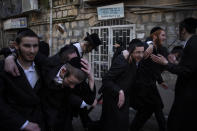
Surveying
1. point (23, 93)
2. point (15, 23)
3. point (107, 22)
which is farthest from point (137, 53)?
point (15, 23)

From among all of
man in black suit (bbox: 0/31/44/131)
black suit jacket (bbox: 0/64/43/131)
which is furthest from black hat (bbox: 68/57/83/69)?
black suit jacket (bbox: 0/64/43/131)

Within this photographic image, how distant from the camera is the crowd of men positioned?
73.5 inches

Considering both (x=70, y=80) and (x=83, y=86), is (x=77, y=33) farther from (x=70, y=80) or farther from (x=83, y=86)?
(x=70, y=80)

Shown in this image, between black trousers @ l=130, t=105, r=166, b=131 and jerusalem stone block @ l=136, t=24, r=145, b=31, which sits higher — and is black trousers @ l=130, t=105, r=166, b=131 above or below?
below

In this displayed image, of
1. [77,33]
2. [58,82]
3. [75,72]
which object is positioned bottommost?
[58,82]

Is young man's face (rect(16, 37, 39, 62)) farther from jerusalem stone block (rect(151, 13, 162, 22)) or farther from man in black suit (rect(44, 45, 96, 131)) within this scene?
jerusalem stone block (rect(151, 13, 162, 22))

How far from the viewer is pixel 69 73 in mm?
2094

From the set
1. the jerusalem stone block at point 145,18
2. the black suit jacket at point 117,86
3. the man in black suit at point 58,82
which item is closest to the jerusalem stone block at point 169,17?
the jerusalem stone block at point 145,18

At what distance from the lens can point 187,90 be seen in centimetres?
272

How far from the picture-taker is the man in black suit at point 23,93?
1.81m

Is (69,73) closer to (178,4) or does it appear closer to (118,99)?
(118,99)

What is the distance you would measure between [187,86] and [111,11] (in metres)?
5.93

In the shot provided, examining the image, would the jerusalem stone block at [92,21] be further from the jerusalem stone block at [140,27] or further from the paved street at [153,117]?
the paved street at [153,117]

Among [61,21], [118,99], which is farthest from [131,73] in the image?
[61,21]
